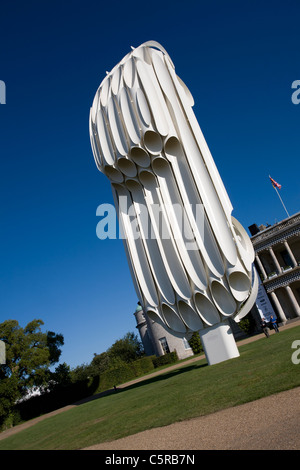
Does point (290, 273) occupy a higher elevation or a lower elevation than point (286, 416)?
higher

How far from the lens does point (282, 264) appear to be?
36938mm

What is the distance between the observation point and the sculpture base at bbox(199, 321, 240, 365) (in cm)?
1684

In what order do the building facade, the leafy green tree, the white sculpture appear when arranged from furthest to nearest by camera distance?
the leafy green tree < the building facade < the white sculpture

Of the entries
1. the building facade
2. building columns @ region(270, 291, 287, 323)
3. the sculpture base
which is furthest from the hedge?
the sculpture base

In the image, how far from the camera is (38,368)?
137 ft

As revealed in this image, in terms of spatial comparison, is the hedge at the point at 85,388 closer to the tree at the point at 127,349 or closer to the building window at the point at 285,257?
the building window at the point at 285,257

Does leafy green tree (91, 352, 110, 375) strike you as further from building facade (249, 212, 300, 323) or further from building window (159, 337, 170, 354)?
building facade (249, 212, 300, 323)

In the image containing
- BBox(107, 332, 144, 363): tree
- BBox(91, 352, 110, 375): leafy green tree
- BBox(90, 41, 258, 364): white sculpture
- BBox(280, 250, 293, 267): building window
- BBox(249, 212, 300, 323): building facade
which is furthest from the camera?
BBox(91, 352, 110, 375): leafy green tree

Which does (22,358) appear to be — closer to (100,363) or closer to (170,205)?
(170,205)

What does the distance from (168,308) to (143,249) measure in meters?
3.48

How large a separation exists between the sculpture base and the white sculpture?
47 mm

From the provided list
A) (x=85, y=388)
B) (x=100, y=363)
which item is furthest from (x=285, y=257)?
(x=100, y=363)

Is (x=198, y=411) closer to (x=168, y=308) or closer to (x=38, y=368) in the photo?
(x=168, y=308)
